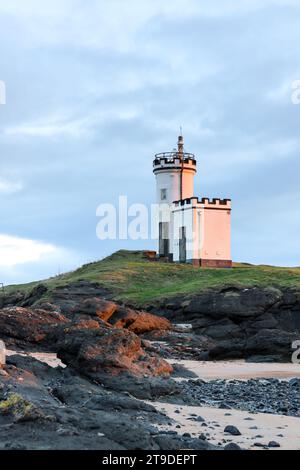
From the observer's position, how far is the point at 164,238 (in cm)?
5353

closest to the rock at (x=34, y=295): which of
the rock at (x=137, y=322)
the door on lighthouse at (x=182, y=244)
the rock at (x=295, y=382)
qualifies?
the door on lighthouse at (x=182, y=244)

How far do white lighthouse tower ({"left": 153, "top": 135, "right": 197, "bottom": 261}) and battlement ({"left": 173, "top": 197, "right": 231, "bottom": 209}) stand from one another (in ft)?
3.13

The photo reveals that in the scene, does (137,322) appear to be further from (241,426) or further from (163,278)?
(241,426)

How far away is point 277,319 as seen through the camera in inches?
1336

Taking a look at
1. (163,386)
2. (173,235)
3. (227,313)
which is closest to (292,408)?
(163,386)

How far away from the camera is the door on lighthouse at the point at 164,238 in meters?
53.3

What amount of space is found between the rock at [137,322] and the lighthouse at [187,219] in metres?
19.6

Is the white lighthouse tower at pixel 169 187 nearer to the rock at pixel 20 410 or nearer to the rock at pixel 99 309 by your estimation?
the rock at pixel 99 309

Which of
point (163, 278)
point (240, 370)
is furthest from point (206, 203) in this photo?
point (240, 370)

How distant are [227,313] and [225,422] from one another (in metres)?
23.0

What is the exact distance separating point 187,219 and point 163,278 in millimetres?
6780

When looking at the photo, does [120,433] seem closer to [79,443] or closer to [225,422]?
[79,443]

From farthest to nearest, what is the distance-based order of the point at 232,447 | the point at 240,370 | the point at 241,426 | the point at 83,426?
the point at 240,370
the point at 241,426
the point at 83,426
the point at 232,447

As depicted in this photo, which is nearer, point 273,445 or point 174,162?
point 273,445
